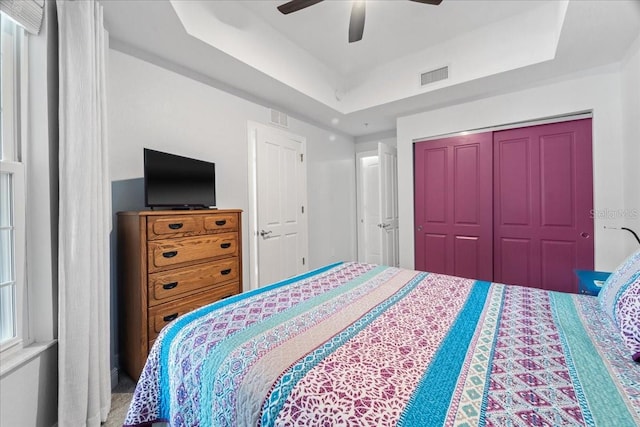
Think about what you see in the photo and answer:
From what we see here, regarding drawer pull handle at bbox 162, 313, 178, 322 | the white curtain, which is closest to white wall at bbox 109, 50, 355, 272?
the white curtain

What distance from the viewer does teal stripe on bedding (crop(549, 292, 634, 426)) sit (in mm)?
666

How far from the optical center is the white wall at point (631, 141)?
2.27 m

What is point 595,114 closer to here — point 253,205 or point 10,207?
point 253,205

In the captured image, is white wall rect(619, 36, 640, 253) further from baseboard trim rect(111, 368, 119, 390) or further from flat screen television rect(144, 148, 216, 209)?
baseboard trim rect(111, 368, 119, 390)

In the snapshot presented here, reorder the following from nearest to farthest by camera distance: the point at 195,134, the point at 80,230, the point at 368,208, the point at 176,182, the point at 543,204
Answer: the point at 80,230
the point at 176,182
the point at 195,134
the point at 543,204
the point at 368,208

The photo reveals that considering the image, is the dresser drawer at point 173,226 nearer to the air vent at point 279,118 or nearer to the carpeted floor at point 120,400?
the carpeted floor at point 120,400

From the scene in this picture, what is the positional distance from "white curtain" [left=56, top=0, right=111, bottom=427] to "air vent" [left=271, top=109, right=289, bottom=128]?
1942mm

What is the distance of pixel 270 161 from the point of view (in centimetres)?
340

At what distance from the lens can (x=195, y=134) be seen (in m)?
2.66

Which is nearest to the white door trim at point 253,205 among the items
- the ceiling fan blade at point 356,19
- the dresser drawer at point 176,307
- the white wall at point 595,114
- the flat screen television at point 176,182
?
the flat screen television at point 176,182

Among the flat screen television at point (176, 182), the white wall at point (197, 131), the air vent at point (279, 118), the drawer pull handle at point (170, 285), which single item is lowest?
the drawer pull handle at point (170, 285)

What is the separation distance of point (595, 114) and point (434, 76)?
160cm

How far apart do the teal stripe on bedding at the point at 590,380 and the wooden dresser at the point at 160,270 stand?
2.15 m

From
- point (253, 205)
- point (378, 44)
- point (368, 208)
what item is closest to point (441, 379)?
point (253, 205)
